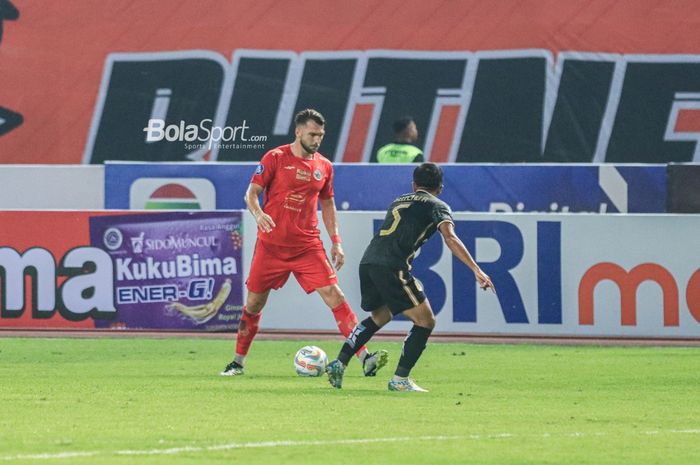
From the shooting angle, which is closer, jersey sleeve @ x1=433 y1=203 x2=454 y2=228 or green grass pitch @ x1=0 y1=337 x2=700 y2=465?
green grass pitch @ x1=0 y1=337 x2=700 y2=465

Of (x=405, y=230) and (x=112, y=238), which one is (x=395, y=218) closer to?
(x=405, y=230)

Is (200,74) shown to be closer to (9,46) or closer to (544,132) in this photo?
(9,46)

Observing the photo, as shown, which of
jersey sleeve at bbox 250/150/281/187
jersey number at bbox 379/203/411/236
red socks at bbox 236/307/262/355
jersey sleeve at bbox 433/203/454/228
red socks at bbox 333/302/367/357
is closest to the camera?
jersey sleeve at bbox 433/203/454/228

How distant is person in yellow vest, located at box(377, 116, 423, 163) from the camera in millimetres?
19922

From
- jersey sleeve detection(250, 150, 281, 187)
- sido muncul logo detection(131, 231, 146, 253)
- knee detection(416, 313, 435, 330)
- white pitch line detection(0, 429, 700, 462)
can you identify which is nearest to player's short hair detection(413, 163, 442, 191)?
knee detection(416, 313, 435, 330)

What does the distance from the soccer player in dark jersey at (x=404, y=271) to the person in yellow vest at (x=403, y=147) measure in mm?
7929

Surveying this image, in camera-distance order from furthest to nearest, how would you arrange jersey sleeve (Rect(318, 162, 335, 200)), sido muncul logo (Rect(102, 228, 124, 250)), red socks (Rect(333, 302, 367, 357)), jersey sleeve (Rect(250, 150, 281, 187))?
sido muncul logo (Rect(102, 228, 124, 250)) → jersey sleeve (Rect(318, 162, 335, 200)) → red socks (Rect(333, 302, 367, 357)) → jersey sleeve (Rect(250, 150, 281, 187))

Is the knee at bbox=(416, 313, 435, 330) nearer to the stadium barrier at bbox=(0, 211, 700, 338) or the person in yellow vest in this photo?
the stadium barrier at bbox=(0, 211, 700, 338)

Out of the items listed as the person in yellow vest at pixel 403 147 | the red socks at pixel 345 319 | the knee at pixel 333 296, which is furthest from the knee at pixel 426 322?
the person in yellow vest at pixel 403 147

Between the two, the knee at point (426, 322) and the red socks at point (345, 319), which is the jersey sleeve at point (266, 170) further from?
the knee at point (426, 322)

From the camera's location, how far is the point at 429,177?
11750mm

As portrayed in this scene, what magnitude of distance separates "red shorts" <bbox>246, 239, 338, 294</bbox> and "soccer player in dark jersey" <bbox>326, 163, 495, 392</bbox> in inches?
34.4

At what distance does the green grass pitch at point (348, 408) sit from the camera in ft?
27.5

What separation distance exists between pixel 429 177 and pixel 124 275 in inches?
260
